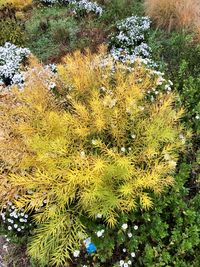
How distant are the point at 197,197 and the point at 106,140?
107 cm

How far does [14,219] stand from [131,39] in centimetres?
345

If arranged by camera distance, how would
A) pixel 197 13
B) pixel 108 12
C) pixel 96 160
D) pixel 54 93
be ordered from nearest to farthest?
1. pixel 96 160
2. pixel 54 93
3. pixel 197 13
4. pixel 108 12

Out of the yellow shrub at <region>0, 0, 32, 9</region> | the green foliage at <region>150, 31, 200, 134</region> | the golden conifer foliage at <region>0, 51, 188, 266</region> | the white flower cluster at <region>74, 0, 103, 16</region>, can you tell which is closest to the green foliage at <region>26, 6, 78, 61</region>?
the white flower cluster at <region>74, 0, 103, 16</region>

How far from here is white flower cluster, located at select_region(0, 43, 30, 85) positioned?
5.20m

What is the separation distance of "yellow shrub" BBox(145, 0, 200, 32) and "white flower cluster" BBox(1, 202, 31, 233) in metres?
4.01

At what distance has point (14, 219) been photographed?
350cm

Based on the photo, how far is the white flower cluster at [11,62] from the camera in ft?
17.1

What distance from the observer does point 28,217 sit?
3.52 meters

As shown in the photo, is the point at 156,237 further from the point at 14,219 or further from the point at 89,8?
the point at 89,8

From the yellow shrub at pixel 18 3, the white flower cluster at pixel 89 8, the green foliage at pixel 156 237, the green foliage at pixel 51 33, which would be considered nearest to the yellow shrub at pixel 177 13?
the white flower cluster at pixel 89 8

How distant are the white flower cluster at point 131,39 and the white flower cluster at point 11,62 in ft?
4.83

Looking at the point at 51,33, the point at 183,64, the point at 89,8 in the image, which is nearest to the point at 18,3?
the point at 51,33

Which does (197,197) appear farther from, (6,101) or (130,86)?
(6,101)

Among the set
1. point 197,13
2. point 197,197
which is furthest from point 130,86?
point 197,13
